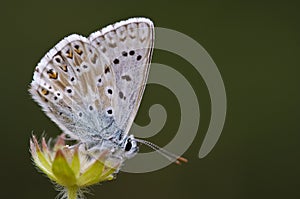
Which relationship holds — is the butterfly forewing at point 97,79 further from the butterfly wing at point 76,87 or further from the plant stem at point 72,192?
the plant stem at point 72,192

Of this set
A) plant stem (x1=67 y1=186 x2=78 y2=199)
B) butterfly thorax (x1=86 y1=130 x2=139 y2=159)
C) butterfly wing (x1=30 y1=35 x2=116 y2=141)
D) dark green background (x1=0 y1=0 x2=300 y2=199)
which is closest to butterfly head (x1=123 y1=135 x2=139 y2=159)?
butterfly thorax (x1=86 y1=130 x2=139 y2=159)

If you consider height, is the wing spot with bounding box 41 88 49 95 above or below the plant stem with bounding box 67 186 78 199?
above

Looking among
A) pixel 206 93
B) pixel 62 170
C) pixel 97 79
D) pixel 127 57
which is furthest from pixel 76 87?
pixel 206 93

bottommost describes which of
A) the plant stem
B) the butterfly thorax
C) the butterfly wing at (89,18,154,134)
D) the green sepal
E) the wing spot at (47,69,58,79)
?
the plant stem

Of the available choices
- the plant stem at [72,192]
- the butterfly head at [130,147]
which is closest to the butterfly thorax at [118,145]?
the butterfly head at [130,147]

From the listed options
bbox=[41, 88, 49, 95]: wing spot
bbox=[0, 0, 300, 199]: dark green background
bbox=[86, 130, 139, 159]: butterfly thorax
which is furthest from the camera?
bbox=[0, 0, 300, 199]: dark green background

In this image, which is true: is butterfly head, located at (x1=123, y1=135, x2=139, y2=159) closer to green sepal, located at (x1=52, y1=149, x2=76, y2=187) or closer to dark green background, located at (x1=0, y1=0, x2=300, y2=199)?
green sepal, located at (x1=52, y1=149, x2=76, y2=187)
